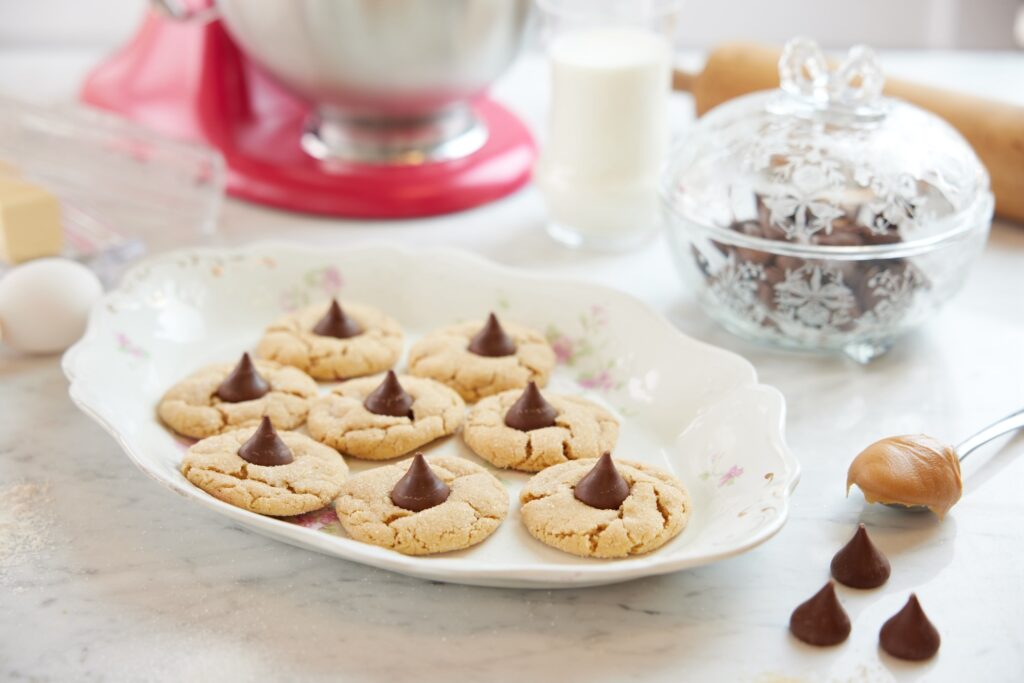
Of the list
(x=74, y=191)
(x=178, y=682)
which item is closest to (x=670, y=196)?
(x=178, y=682)

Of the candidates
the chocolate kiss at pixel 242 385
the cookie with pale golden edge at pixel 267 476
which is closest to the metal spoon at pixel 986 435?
the cookie with pale golden edge at pixel 267 476

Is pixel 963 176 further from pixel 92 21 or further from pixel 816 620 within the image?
pixel 92 21

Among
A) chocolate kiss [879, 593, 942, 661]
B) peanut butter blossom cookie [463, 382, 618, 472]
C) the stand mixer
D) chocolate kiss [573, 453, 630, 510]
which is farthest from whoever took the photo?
the stand mixer

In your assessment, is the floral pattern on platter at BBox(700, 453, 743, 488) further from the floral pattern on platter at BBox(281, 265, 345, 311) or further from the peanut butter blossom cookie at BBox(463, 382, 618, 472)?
the floral pattern on platter at BBox(281, 265, 345, 311)

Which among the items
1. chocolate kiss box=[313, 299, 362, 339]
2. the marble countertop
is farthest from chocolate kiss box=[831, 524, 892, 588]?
chocolate kiss box=[313, 299, 362, 339]

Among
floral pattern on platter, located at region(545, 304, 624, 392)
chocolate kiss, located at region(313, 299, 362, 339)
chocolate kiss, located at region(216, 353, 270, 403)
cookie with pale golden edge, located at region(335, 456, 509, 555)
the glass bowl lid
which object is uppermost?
the glass bowl lid

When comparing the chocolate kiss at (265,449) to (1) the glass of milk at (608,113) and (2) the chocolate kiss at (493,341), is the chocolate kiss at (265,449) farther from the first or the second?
(1) the glass of milk at (608,113)

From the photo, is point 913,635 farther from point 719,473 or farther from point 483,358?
point 483,358
